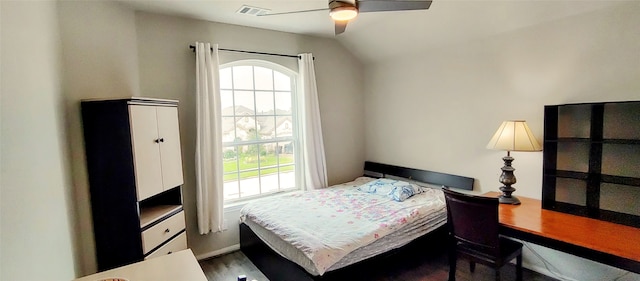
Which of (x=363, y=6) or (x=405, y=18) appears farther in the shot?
(x=405, y=18)

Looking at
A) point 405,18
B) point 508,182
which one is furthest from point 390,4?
point 508,182

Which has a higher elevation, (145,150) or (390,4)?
(390,4)

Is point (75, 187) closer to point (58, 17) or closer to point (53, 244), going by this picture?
point (53, 244)

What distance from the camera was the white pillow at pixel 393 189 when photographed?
11.1 feet

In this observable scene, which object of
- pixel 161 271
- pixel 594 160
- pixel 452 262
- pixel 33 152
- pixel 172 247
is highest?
pixel 33 152

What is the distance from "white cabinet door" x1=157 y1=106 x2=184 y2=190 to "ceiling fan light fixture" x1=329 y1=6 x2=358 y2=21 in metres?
1.62

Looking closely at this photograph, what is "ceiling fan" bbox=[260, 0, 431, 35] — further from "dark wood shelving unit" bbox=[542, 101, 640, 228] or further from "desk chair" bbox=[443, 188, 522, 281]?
"dark wood shelving unit" bbox=[542, 101, 640, 228]

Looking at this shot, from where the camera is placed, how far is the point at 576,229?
212 cm

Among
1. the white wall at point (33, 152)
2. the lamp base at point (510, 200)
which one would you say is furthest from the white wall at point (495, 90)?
the white wall at point (33, 152)

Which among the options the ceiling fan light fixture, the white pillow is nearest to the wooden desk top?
the white pillow

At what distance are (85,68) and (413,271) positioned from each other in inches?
130

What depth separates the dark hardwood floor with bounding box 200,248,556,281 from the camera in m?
2.79

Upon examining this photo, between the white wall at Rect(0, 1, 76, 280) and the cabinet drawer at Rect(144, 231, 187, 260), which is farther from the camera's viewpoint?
the cabinet drawer at Rect(144, 231, 187, 260)

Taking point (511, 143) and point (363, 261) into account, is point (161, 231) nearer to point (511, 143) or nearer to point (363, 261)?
point (363, 261)
